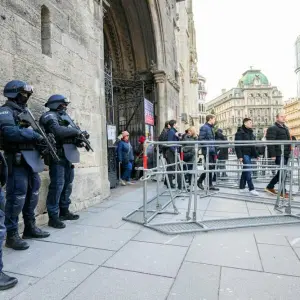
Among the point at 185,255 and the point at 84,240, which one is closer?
the point at 185,255

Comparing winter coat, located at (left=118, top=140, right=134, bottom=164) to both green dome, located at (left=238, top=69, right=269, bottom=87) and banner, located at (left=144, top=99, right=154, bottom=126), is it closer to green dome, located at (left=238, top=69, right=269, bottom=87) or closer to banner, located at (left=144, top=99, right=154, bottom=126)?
banner, located at (left=144, top=99, right=154, bottom=126)

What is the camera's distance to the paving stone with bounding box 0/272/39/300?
2240 mm

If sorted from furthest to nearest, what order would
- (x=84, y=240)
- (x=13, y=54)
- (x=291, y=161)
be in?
1. (x=291, y=161)
2. (x=13, y=54)
3. (x=84, y=240)

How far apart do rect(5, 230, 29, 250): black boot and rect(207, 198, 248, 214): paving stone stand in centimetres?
328

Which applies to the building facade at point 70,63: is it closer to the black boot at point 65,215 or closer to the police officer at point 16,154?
the black boot at point 65,215

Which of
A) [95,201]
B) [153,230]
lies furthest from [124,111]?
[153,230]

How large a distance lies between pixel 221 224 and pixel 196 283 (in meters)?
1.86

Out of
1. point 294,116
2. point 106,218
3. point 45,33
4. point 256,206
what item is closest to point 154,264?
point 106,218

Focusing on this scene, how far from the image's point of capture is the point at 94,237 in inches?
144

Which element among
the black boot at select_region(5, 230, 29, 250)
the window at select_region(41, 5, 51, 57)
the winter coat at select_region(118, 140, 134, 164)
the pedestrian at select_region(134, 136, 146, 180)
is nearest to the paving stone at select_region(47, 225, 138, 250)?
the black boot at select_region(5, 230, 29, 250)

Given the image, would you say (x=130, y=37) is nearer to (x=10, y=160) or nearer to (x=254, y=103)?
(x=10, y=160)

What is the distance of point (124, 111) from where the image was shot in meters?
11.2

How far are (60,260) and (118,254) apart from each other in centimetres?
60

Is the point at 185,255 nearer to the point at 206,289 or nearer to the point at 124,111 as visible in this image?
the point at 206,289
